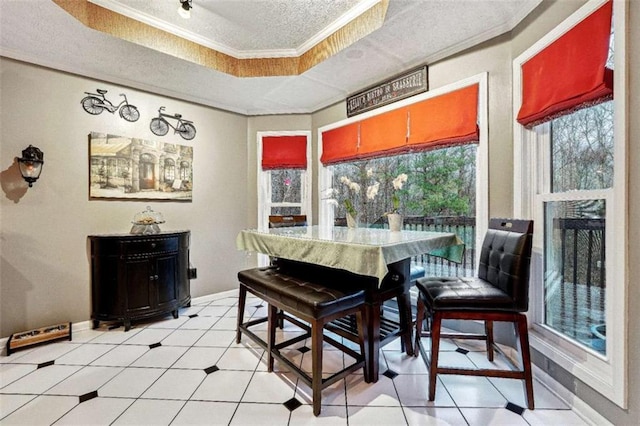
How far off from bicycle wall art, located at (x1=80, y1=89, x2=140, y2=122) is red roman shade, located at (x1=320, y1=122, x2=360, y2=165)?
7.39ft

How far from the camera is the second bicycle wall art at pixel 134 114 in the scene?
111 inches

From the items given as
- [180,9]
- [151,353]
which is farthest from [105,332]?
[180,9]

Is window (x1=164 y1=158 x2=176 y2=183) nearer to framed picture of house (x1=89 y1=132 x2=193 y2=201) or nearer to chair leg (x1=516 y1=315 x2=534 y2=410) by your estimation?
framed picture of house (x1=89 y1=132 x2=193 y2=201)

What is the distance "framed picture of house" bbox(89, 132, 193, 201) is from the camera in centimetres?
285

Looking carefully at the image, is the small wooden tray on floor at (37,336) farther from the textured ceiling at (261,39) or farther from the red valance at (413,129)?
the red valance at (413,129)

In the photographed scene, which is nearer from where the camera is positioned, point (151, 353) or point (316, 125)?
point (151, 353)

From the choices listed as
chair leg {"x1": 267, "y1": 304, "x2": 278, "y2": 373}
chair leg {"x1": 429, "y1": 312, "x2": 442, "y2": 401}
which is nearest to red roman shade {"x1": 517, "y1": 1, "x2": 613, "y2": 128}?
chair leg {"x1": 429, "y1": 312, "x2": 442, "y2": 401}

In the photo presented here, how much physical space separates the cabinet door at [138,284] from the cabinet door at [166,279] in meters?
0.07

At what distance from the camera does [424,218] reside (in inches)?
116

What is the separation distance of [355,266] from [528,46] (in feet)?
6.67

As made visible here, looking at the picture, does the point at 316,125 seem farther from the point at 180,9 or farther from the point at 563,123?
the point at 563,123

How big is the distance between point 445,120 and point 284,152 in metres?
2.19

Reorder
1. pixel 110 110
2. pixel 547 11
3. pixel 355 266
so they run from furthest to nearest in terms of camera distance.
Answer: pixel 110 110
pixel 547 11
pixel 355 266

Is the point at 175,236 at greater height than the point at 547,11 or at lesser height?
lesser
